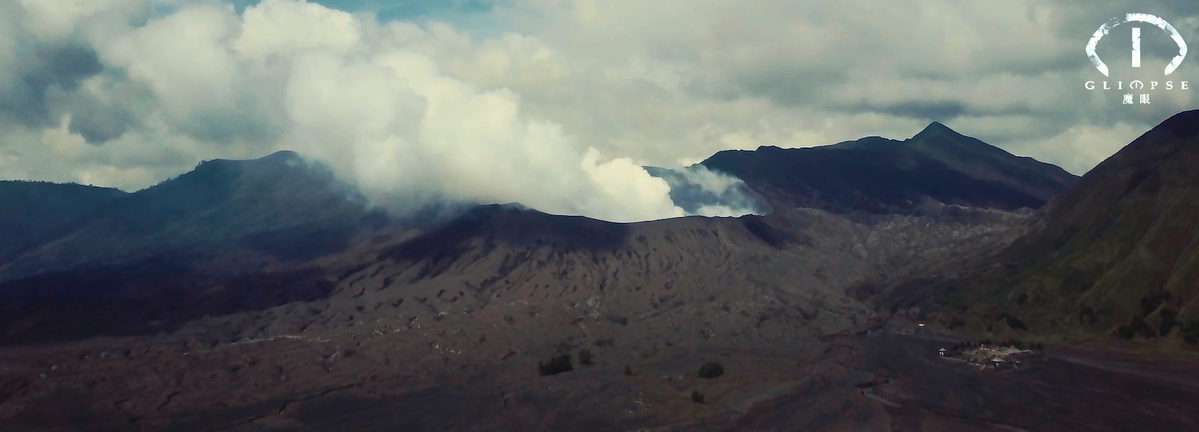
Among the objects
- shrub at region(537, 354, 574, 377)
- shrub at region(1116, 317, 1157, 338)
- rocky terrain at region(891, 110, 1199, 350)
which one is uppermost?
rocky terrain at region(891, 110, 1199, 350)

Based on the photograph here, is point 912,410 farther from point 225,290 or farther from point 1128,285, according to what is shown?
point 225,290

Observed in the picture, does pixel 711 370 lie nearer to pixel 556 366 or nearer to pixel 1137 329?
pixel 556 366

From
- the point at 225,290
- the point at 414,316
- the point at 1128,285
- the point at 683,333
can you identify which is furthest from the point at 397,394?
the point at 1128,285

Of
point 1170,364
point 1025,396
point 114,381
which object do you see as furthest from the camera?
point 1170,364

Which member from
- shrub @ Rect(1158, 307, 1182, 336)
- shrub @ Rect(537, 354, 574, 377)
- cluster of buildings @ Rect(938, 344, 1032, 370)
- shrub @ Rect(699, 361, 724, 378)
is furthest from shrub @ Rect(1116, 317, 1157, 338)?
shrub @ Rect(537, 354, 574, 377)

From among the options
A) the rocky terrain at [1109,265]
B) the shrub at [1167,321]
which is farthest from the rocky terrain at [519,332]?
the shrub at [1167,321]

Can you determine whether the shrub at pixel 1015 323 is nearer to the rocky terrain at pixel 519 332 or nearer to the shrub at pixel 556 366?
the rocky terrain at pixel 519 332

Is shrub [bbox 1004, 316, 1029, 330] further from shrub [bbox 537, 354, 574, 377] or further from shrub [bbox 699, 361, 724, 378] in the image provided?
shrub [bbox 537, 354, 574, 377]
